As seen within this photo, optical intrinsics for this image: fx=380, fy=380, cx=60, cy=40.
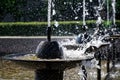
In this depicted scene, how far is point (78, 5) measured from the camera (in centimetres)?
1930

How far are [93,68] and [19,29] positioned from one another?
22.5 feet

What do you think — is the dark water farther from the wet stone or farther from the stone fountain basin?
the stone fountain basin

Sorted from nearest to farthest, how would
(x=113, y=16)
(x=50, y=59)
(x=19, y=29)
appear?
1. (x=50, y=59)
2. (x=19, y=29)
3. (x=113, y=16)

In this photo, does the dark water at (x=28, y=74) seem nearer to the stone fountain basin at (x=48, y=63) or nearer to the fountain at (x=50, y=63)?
the fountain at (x=50, y=63)

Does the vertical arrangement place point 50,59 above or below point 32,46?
above

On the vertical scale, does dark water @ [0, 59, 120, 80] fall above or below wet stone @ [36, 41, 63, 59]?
below

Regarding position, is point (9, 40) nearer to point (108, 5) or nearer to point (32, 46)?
point (32, 46)

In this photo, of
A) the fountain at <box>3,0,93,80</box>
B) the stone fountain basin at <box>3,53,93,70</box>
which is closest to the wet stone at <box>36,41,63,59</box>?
the fountain at <box>3,0,93,80</box>

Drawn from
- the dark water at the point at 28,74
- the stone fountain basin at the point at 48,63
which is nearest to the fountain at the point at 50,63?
the stone fountain basin at the point at 48,63

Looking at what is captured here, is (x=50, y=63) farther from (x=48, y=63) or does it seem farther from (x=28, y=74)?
(x=28, y=74)

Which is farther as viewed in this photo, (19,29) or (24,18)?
(24,18)

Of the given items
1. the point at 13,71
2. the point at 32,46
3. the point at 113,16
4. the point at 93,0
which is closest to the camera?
the point at 13,71

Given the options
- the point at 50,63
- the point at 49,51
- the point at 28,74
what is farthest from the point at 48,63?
the point at 28,74

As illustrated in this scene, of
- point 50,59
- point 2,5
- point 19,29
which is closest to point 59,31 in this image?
point 19,29
